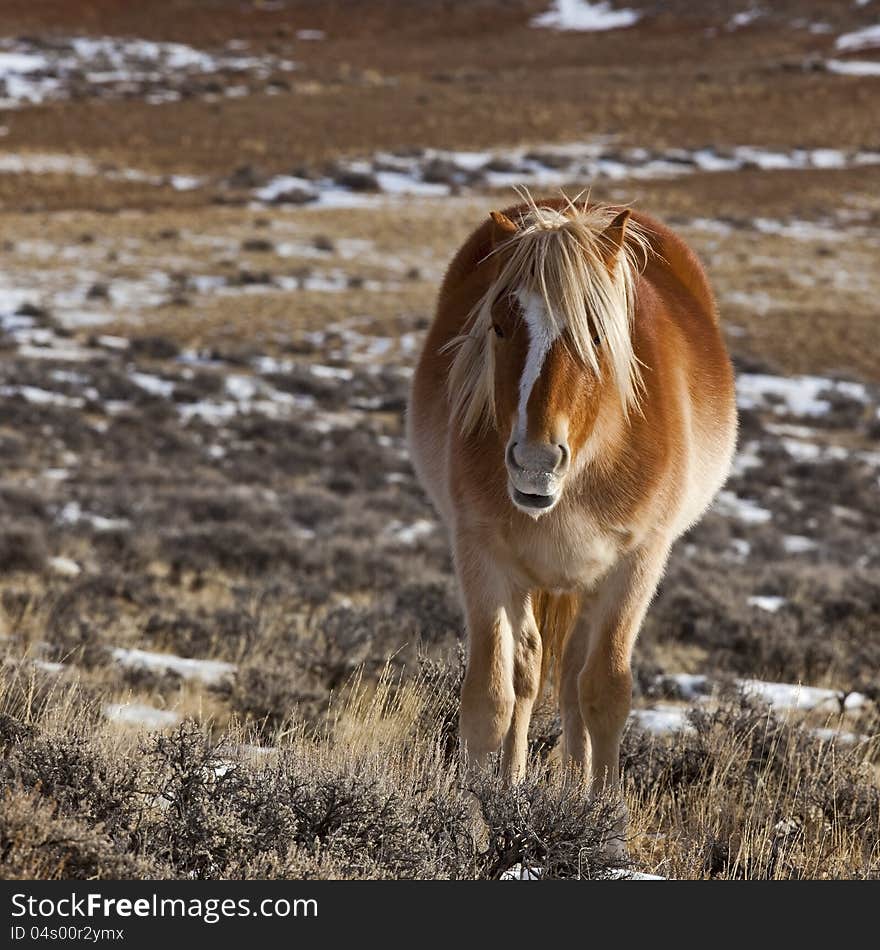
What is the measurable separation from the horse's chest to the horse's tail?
73cm

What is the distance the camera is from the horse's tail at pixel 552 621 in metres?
4.88

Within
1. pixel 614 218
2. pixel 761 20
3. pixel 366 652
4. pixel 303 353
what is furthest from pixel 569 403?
pixel 761 20

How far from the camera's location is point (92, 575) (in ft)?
28.5

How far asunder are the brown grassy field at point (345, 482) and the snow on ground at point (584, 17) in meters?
12.1

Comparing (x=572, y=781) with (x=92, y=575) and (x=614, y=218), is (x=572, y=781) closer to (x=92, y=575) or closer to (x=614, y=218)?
(x=614, y=218)

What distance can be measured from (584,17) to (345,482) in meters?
57.7

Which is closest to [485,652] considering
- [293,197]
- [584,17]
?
[293,197]

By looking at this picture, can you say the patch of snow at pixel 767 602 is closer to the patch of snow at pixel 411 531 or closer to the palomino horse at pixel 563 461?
the patch of snow at pixel 411 531

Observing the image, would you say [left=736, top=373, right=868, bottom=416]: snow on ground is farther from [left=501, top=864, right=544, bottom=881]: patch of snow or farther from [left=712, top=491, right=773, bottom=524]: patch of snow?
[left=501, top=864, right=544, bottom=881]: patch of snow

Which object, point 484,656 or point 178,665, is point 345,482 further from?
point 484,656

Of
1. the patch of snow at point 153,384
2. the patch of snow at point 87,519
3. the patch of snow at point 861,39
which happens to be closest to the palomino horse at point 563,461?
the patch of snow at point 87,519

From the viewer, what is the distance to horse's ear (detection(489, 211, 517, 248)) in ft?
13.2

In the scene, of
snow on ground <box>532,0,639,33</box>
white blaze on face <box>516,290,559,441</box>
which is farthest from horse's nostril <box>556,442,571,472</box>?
snow on ground <box>532,0,639,33</box>

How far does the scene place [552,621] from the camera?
4926 mm
